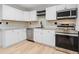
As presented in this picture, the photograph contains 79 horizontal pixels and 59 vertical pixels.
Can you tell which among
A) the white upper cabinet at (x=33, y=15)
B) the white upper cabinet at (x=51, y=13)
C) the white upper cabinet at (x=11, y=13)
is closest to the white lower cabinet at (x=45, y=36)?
the white upper cabinet at (x=51, y=13)

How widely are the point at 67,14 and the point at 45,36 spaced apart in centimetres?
140

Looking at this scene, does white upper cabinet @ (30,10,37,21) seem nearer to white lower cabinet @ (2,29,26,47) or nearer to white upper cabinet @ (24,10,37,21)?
white upper cabinet @ (24,10,37,21)

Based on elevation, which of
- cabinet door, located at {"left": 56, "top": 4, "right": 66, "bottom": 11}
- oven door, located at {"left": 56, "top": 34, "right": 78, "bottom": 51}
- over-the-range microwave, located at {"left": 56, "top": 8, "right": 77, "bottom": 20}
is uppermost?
cabinet door, located at {"left": 56, "top": 4, "right": 66, "bottom": 11}

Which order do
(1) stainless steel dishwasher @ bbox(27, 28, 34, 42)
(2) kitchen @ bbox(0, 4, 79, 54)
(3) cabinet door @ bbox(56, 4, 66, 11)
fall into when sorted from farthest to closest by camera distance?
(1) stainless steel dishwasher @ bbox(27, 28, 34, 42)
(3) cabinet door @ bbox(56, 4, 66, 11)
(2) kitchen @ bbox(0, 4, 79, 54)

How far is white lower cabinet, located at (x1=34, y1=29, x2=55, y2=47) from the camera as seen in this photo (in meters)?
3.89

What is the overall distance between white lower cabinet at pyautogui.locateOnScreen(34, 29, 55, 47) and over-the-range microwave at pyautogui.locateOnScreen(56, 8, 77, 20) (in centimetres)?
70

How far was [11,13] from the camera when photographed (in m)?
4.53

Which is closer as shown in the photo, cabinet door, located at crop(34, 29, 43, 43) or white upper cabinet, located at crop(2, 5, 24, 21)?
white upper cabinet, located at crop(2, 5, 24, 21)

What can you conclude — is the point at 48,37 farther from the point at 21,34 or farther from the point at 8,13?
the point at 8,13

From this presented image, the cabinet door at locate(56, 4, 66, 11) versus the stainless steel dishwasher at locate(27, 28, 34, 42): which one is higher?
the cabinet door at locate(56, 4, 66, 11)

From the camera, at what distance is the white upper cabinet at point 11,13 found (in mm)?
4020

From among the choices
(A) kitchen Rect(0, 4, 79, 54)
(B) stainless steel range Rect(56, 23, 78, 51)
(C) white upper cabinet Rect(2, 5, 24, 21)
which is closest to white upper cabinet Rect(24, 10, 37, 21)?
(A) kitchen Rect(0, 4, 79, 54)

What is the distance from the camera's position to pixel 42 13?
5047mm
